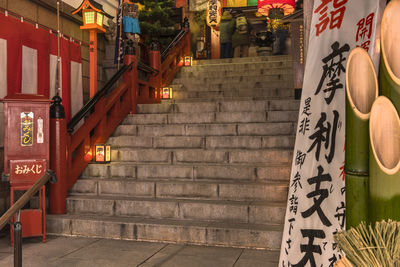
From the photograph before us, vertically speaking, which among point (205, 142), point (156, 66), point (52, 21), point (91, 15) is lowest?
point (205, 142)

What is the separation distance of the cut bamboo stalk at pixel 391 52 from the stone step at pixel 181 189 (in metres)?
4.18

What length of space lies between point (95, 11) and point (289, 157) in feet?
16.7

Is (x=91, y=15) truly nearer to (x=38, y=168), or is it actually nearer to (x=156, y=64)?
(x=156, y=64)

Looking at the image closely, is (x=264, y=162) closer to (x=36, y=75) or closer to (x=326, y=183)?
(x=326, y=183)

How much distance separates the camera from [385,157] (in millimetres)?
1089

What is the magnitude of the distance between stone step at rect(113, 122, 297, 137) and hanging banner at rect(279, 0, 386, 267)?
3.23 metres

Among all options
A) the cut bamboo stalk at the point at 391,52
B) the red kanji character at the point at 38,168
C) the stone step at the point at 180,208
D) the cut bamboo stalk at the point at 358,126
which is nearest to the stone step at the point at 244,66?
the stone step at the point at 180,208

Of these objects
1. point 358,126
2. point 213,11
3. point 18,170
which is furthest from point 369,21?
point 213,11

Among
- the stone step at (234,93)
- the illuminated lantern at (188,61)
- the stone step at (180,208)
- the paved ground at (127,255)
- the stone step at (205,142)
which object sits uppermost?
the illuminated lantern at (188,61)

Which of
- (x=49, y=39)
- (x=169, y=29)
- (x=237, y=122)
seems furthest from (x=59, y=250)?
(x=169, y=29)

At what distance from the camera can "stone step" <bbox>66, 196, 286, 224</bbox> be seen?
4.87 metres

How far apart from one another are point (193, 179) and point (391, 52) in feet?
16.2

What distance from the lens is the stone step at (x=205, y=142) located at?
6.24 metres

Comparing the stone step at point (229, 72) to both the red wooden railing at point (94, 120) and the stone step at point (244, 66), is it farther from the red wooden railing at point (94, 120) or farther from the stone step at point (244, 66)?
the red wooden railing at point (94, 120)
